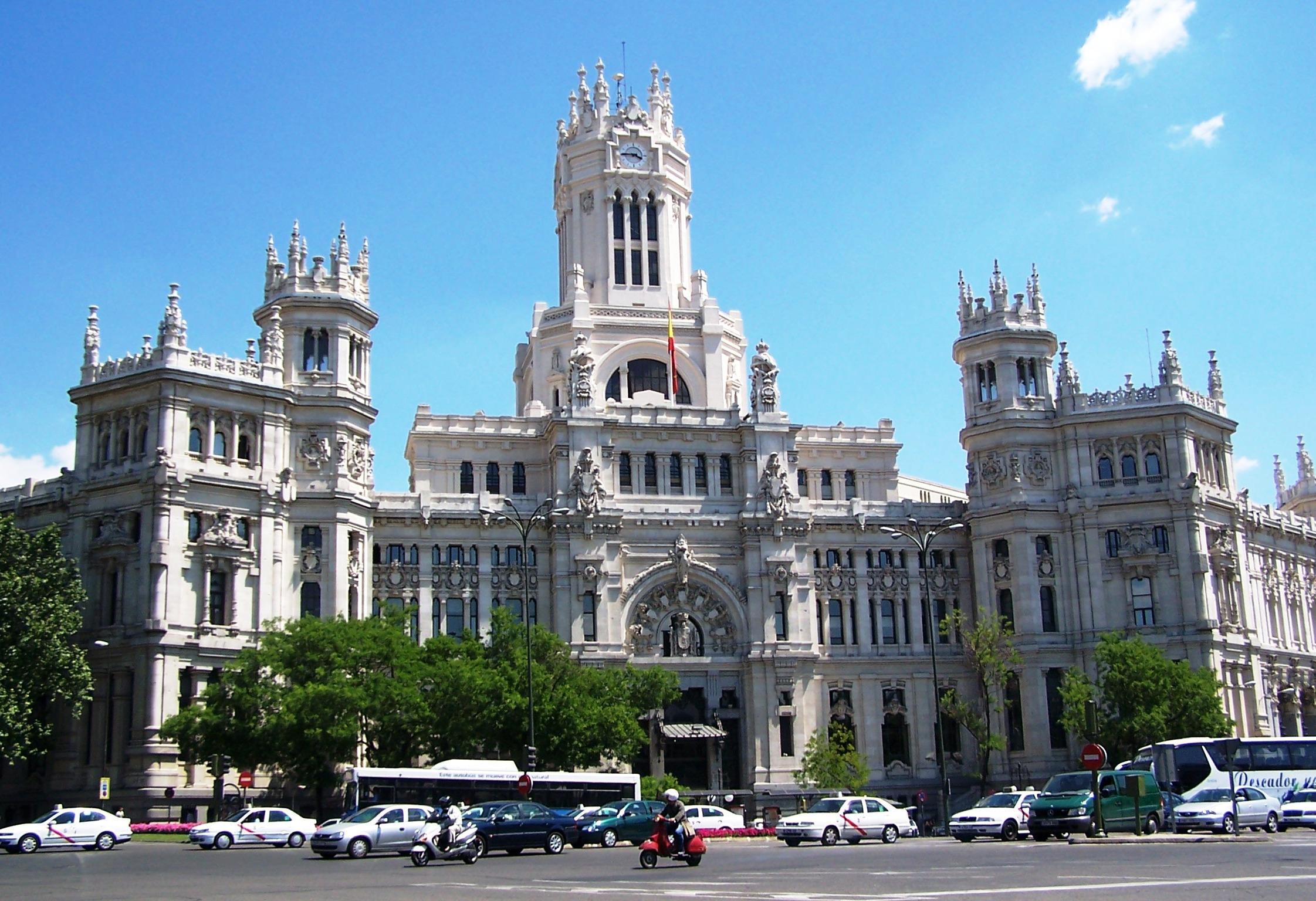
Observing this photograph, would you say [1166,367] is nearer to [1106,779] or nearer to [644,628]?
[644,628]

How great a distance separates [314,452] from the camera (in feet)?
278

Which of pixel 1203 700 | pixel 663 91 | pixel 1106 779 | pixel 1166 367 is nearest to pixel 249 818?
pixel 1106 779

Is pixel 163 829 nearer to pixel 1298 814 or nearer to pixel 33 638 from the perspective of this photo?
pixel 33 638

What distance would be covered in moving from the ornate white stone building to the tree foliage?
7.21 metres

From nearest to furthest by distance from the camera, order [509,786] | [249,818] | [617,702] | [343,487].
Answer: [249,818]
[509,786]
[617,702]
[343,487]

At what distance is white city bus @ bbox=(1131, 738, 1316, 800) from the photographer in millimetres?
58875

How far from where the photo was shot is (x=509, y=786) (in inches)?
2623

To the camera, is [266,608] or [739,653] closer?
[266,608]

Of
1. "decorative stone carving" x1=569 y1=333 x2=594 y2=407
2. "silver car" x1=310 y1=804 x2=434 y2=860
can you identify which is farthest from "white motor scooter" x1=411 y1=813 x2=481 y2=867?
"decorative stone carving" x1=569 y1=333 x2=594 y2=407

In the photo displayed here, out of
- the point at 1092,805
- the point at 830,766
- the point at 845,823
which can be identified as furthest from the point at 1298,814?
the point at 830,766

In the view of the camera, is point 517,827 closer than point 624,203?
Yes

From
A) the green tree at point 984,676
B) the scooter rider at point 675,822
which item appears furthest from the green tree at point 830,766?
the scooter rider at point 675,822

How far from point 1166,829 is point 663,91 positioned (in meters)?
73.1

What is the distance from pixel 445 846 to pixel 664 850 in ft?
25.8
